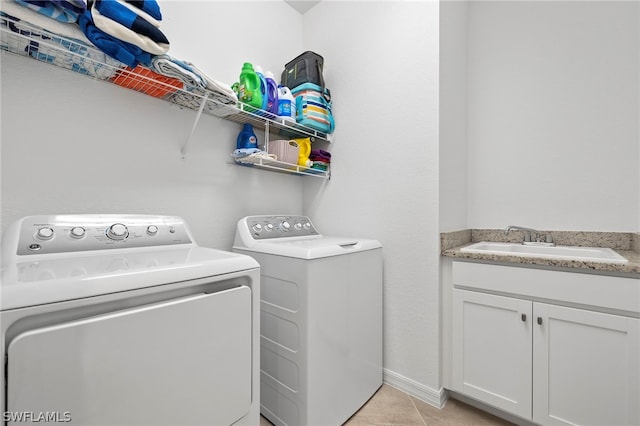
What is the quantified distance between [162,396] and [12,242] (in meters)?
0.77

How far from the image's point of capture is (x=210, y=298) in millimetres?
940

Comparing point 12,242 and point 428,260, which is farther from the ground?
point 12,242

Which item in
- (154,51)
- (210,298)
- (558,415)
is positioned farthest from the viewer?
(558,415)

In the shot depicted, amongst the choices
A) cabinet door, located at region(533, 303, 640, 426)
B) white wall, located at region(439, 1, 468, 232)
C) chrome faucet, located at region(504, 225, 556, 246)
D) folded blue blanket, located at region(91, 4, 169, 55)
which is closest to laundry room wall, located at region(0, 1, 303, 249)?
folded blue blanket, located at region(91, 4, 169, 55)

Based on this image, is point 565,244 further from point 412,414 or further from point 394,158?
point 412,414

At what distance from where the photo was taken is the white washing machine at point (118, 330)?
65cm

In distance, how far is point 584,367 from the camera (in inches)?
49.0

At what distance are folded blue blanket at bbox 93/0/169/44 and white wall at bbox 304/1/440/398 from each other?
1324 mm

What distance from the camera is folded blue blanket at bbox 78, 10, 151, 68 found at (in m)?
0.99

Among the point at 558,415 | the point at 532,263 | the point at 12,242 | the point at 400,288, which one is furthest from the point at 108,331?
the point at 558,415

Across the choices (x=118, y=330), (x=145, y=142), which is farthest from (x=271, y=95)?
(x=118, y=330)

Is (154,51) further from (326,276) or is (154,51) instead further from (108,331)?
(326,276)

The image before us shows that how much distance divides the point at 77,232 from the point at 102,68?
0.74 meters

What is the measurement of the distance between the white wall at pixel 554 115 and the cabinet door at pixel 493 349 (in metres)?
0.77
